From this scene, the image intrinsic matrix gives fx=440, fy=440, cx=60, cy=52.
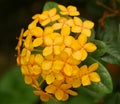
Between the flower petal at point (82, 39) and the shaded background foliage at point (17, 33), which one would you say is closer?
the flower petal at point (82, 39)

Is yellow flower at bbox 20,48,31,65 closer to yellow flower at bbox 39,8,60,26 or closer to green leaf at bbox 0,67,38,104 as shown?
yellow flower at bbox 39,8,60,26

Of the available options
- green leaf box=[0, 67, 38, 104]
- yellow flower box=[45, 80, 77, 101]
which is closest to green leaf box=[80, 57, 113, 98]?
yellow flower box=[45, 80, 77, 101]

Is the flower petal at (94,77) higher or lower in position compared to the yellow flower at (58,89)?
higher

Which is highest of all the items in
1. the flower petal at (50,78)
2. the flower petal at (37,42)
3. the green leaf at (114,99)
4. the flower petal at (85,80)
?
the flower petal at (37,42)

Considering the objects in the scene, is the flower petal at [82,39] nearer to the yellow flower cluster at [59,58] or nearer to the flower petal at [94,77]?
the yellow flower cluster at [59,58]

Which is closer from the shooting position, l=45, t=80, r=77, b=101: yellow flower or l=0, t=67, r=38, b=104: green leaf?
l=45, t=80, r=77, b=101: yellow flower

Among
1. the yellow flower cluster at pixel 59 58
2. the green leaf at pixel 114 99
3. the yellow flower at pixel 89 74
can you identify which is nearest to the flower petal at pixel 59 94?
the yellow flower cluster at pixel 59 58

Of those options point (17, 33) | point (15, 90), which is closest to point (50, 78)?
point (15, 90)

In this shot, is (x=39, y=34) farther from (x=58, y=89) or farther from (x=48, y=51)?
(x=58, y=89)
